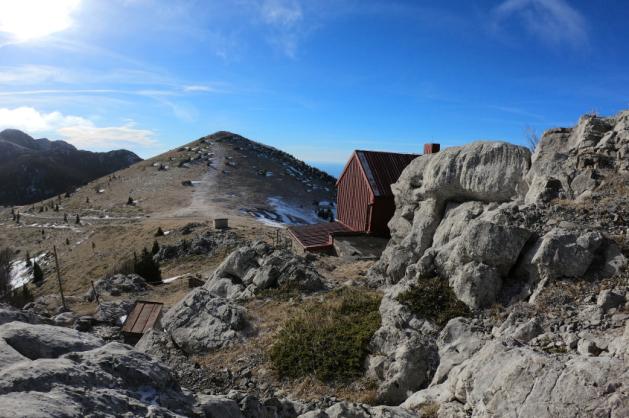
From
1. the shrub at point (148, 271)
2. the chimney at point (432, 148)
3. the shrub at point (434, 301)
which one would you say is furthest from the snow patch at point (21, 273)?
the shrub at point (434, 301)

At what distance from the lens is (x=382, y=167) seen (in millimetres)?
31156

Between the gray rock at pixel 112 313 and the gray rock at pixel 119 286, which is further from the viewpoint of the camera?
the gray rock at pixel 119 286

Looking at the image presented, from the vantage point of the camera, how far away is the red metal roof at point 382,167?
30125 millimetres

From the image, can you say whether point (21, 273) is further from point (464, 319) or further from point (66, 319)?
point (464, 319)

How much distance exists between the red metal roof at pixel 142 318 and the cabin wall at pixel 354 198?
57.2 feet

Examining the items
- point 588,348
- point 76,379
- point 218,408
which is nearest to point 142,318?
point 218,408

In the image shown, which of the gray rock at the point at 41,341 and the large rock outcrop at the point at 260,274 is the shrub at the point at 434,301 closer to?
the large rock outcrop at the point at 260,274

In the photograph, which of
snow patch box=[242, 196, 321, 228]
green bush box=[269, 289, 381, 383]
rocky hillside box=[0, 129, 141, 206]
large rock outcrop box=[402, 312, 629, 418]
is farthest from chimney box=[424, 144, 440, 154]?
rocky hillside box=[0, 129, 141, 206]

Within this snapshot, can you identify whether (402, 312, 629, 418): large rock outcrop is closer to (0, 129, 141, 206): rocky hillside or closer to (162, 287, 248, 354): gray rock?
(162, 287, 248, 354): gray rock

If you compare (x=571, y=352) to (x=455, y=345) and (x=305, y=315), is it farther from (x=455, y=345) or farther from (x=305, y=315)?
(x=305, y=315)

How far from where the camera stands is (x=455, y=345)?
1107 cm

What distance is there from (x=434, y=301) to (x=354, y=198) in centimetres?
2003

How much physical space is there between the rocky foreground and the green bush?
1.75 ft

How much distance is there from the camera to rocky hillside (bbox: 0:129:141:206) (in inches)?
5792
